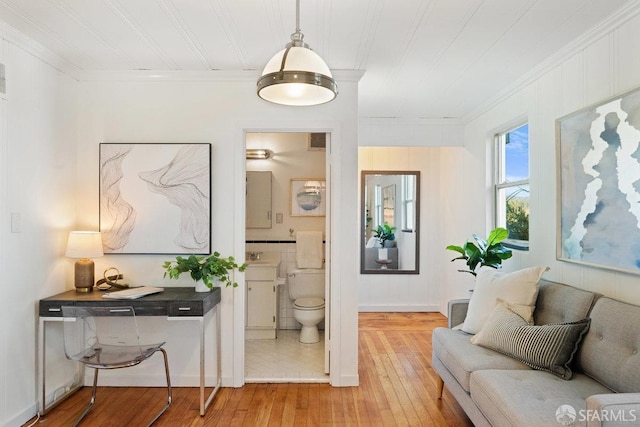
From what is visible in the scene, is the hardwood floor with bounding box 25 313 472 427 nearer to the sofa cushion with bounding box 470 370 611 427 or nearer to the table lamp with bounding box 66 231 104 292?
the sofa cushion with bounding box 470 370 611 427

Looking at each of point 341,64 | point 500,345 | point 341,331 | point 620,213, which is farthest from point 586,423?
point 341,64

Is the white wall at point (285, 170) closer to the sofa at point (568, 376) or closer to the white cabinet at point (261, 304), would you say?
the white cabinet at point (261, 304)

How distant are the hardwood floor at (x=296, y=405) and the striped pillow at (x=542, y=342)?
0.66m

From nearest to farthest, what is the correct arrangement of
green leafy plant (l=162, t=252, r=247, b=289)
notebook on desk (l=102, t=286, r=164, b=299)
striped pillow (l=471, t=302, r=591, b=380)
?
striped pillow (l=471, t=302, r=591, b=380), notebook on desk (l=102, t=286, r=164, b=299), green leafy plant (l=162, t=252, r=247, b=289)

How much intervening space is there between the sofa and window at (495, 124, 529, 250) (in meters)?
1.03

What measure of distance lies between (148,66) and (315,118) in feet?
4.34

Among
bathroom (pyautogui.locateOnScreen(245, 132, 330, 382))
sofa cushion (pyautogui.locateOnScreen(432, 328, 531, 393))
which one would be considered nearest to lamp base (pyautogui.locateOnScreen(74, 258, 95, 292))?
bathroom (pyautogui.locateOnScreen(245, 132, 330, 382))

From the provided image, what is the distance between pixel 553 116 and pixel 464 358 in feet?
6.10

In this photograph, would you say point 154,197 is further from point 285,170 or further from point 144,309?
point 285,170

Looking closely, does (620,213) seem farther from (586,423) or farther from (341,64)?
(341,64)

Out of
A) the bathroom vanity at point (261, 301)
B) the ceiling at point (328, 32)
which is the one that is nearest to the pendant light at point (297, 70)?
the ceiling at point (328, 32)

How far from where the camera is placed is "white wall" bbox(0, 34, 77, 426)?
245 centimetres

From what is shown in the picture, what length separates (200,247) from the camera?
313 centimetres

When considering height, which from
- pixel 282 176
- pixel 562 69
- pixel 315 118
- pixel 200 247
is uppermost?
pixel 562 69
